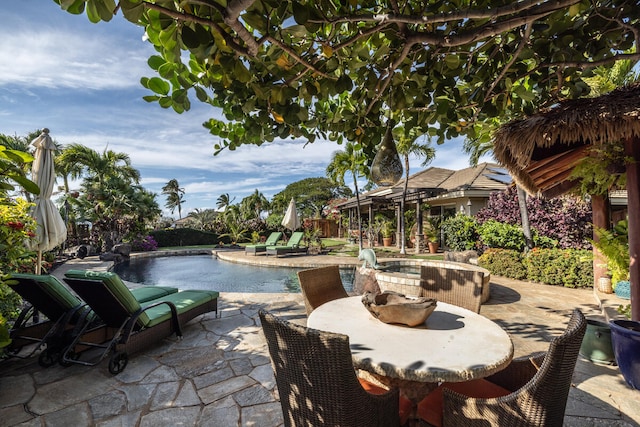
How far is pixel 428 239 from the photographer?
50.3 ft

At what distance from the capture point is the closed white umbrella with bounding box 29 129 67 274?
5154 millimetres

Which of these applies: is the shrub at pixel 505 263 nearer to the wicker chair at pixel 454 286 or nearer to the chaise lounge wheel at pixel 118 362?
the wicker chair at pixel 454 286

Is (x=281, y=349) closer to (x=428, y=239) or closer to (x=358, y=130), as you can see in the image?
(x=358, y=130)

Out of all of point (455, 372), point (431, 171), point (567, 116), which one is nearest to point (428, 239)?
point (431, 171)

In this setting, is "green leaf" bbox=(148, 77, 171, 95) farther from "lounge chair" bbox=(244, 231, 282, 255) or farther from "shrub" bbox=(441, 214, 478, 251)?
"lounge chair" bbox=(244, 231, 282, 255)

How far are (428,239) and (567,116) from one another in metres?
13.3

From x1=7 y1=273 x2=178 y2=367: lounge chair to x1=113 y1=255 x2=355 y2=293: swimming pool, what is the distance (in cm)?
551

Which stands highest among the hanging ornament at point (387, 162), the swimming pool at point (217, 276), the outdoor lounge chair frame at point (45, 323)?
the hanging ornament at point (387, 162)

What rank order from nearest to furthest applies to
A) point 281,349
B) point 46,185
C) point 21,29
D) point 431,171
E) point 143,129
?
point 281,349
point 21,29
point 46,185
point 143,129
point 431,171

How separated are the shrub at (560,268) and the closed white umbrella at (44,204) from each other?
11173 millimetres

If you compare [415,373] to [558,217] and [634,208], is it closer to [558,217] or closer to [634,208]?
[634,208]

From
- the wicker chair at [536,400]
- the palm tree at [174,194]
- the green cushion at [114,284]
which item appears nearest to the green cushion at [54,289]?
the green cushion at [114,284]

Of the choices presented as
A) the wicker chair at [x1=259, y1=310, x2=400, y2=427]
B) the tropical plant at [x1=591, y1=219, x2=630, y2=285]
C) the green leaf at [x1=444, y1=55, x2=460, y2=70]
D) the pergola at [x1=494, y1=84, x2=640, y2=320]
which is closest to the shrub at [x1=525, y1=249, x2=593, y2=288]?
the tropical plant at [x1=591, y1=219, x2=630, y2=285]

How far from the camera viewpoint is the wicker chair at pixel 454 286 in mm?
3611
